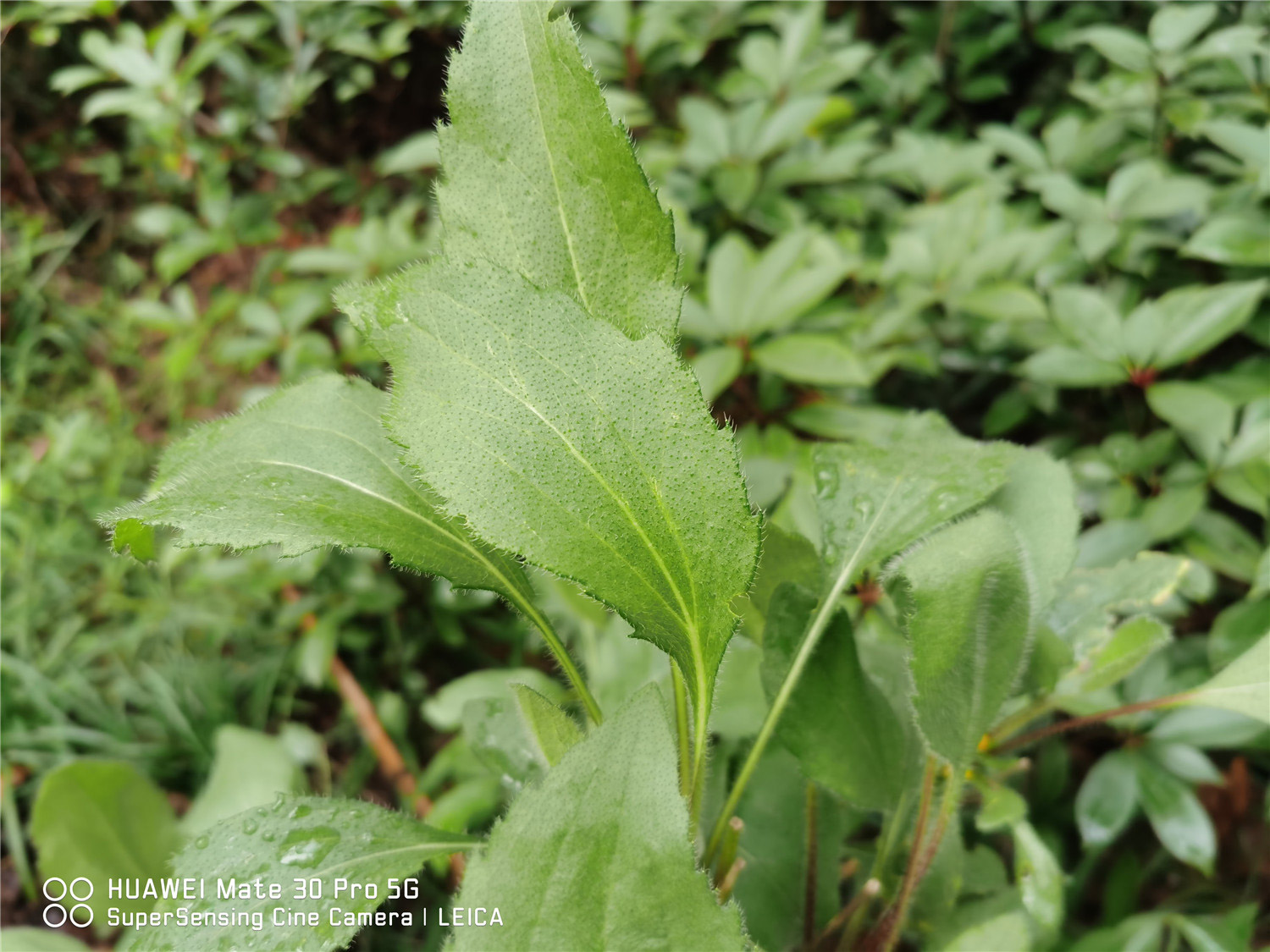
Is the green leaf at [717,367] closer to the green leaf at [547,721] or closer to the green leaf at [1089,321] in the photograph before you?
the green leaf at [1089,321]

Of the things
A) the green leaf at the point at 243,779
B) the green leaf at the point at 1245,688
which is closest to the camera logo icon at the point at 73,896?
the green leaf at the point at 243,779

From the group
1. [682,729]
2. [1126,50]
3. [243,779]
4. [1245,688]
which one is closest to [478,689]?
[243,779]

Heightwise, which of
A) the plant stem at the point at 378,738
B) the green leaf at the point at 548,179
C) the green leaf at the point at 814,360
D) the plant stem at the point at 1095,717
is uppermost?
the green leaf at the point at 548,179

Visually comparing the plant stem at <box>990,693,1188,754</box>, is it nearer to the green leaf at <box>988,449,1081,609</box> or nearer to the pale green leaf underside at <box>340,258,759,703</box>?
the green leaf at <box>988,449,1081,609</box>

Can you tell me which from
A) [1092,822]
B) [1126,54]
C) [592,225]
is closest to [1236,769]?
[1092,822]

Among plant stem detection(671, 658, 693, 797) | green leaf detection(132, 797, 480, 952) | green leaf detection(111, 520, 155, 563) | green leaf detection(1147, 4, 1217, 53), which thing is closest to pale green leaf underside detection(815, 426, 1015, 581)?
plant stem detection(671, 658, 693, 797)

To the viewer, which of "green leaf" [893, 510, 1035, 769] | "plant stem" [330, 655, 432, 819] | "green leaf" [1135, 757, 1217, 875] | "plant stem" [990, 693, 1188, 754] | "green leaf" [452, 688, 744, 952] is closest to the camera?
"green leaf" [452, 688, 744, 952]

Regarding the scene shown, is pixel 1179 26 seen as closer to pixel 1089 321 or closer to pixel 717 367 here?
pixel 1089 321

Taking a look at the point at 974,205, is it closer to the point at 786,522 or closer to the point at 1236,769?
the point at 786,522
